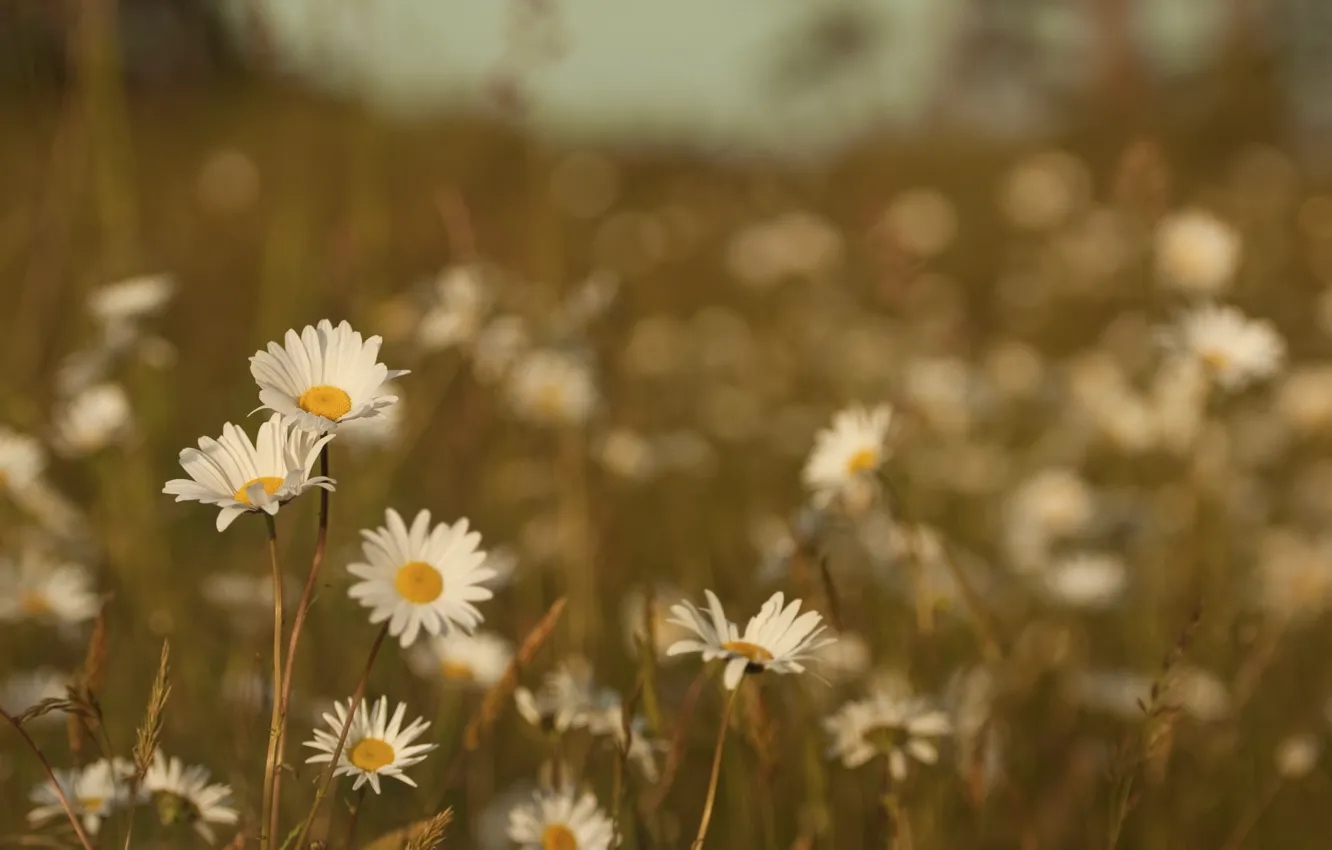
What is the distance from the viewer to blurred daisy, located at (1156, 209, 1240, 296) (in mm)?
2053

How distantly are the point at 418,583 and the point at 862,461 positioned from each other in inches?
23.5

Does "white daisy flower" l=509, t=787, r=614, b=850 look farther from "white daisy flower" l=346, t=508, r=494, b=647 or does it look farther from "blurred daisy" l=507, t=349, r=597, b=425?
"blurred daisy" l=507, t=349, r=597, b=425

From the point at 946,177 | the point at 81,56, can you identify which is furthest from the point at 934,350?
the point at 946,177

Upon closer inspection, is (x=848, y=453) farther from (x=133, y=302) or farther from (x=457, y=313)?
(x=133, y=302)

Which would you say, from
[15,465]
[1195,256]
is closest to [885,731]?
[15,465]

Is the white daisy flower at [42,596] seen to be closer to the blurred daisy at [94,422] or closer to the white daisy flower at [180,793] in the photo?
the blurred daisy at [94,422]

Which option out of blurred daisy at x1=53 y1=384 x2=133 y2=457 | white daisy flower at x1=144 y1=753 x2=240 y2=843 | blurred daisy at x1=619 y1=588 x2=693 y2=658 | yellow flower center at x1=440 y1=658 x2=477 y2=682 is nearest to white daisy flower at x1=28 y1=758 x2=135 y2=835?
white daisy flower at x1=144 y1=753 x2=240 y2=843

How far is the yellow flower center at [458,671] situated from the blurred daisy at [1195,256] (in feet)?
4.40

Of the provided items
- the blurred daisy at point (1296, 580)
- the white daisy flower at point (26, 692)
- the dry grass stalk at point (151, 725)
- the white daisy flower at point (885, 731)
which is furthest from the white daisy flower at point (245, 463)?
the blurred daisy at point (1296, 580)

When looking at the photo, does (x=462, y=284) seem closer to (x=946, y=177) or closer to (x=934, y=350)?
(x=934, y=350)

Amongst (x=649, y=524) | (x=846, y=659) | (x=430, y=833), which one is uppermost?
(x=649, y=524)

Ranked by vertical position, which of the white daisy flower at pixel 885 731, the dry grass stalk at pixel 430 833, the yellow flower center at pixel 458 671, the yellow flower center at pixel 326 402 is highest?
the yellow flower center at pixel 458 671

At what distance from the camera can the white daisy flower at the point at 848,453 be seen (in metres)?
1.36

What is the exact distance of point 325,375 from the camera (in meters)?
0.94
